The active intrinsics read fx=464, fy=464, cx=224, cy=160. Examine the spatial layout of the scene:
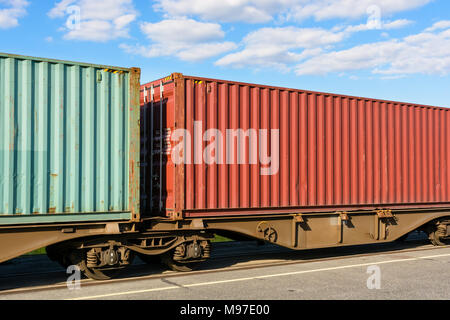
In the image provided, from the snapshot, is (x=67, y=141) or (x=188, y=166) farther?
(x=188, y=166)

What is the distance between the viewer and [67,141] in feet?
26.5

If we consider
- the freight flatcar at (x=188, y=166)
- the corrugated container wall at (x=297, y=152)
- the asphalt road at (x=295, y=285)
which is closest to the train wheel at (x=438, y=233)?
the freight flatcar at (x=188, y=166)

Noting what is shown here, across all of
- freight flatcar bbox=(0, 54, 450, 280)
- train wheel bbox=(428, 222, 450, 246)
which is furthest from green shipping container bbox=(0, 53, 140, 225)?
train wheel bbox=(428, 222, 450, 246)

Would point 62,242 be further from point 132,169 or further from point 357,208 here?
point 357,208

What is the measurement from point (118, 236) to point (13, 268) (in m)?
3.20

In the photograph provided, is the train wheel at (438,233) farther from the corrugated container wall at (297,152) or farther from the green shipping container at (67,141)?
the green shipping container at (67,141)

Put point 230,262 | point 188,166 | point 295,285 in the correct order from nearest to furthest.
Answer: point 295,285, point 188,166, point 230,262

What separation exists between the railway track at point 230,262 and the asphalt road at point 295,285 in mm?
264

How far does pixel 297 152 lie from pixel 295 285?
343 cm

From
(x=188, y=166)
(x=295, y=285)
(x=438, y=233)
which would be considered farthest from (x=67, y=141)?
(x=438, y=233)

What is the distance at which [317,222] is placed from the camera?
432 inches

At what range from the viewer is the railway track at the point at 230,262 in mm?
8477

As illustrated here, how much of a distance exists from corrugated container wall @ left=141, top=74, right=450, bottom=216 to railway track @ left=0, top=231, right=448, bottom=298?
1.31 meters

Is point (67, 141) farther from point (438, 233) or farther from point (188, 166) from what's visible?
point (438, 233)
